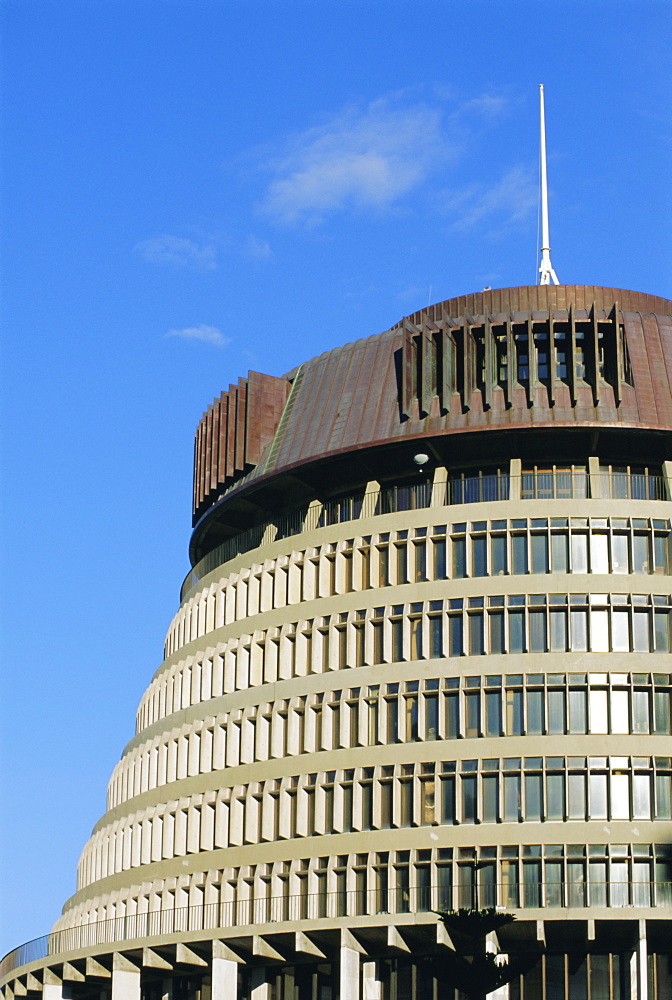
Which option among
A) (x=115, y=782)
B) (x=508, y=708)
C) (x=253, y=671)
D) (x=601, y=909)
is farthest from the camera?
(x=115, y=782)

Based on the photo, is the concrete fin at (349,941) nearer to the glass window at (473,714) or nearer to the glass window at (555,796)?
the glass window at (555,796)

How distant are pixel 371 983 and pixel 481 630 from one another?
1633 centimetres

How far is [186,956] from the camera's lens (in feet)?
273

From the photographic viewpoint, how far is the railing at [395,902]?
7588 centimetres

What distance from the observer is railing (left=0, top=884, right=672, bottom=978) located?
249ft

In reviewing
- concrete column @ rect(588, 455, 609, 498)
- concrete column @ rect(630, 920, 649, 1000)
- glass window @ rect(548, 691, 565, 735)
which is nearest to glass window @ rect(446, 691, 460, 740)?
glass window @ rect(548, 691, 565, 735)

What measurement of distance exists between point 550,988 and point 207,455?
34.1m

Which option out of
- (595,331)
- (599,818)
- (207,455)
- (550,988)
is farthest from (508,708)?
(207,455)

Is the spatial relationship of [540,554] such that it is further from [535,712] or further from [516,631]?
[535,712]

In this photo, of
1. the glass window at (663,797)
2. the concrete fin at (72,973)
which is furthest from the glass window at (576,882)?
the concrete fin at (72,973)

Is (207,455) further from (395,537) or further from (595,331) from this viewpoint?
(595,331)

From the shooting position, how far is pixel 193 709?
92375 mm

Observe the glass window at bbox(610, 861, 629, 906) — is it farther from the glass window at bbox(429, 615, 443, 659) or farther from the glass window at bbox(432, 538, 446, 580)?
the glass window at bbox(432, 538, 446, 580)

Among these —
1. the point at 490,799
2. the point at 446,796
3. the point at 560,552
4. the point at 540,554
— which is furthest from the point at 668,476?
Answer: the point at 446,796
